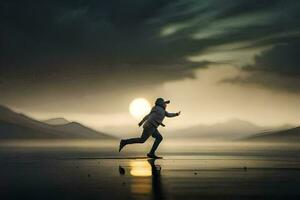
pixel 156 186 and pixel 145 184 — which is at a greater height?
pixel 145 184

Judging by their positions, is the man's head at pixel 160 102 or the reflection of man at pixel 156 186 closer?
the reflection of man at pixel 156 186

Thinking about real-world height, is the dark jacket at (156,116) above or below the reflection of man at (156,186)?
above

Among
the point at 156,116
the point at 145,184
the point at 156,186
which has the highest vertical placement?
the point at 156,116

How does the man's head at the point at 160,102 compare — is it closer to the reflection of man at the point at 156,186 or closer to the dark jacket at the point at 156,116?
the dark jacket at the point at 156,116

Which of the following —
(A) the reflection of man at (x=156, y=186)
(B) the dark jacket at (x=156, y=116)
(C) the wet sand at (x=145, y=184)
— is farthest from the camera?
(B) the dark jacket at (x=156, y=116)

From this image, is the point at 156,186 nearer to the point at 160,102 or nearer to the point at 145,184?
the point at 145,184

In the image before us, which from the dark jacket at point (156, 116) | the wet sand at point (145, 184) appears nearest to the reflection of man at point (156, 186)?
the wet sand at point (145, 184)

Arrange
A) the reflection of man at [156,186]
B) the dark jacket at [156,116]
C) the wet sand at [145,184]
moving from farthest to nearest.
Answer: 1. the dark jacket at [156,116]
2. the wet sand at [145,184]
3. the reflection of man at [156,186]

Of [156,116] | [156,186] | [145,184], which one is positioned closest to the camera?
[156,186]

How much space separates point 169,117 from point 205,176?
9648mm

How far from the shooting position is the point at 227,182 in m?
17.7

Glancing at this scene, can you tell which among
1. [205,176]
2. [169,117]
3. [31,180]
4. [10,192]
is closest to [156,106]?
[169,117]

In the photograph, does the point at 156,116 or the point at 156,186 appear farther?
the point at 156,116

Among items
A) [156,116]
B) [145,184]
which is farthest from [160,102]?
[145,184]
